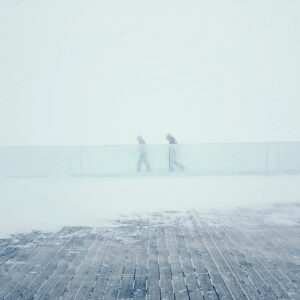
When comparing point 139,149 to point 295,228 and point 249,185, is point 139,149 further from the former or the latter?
point 295,228

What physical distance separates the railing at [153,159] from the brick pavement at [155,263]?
6.82 meters

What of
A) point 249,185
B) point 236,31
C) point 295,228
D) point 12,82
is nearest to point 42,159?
point 249,185

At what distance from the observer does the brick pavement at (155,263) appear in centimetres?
286

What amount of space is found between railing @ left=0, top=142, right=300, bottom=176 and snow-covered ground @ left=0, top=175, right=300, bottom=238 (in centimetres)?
44

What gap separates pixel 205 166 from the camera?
1217cm

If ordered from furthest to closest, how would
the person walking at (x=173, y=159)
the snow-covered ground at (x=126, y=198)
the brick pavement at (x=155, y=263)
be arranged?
the person walking at (x=173, y=159) < the snow-covered ground at (x=126, y=198) < the brick pavement at (x=155, y=263)

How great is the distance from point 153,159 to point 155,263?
8.41 meters

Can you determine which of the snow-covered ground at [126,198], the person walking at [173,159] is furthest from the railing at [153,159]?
the snow-covered ground at [126,198]

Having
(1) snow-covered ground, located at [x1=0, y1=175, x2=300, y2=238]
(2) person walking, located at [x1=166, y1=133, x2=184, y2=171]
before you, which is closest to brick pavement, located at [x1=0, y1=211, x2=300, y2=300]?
(1) snow-covered ground, located at [x1=0, y1=175, x2=300, y2=238]

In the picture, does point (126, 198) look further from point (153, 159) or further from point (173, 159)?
point (173, 159)

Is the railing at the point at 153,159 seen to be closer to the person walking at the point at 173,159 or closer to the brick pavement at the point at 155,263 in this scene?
the person walking at the point at 173,159

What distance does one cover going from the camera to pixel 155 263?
3.49 m

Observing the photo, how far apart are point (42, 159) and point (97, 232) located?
8202 mm

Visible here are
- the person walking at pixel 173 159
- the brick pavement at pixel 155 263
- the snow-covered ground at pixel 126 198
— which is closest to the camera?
the brick pavement at pixel 155 263
